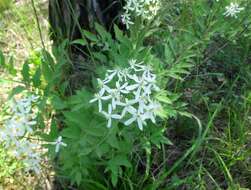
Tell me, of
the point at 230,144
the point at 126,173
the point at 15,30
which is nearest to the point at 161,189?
the point at 126,173

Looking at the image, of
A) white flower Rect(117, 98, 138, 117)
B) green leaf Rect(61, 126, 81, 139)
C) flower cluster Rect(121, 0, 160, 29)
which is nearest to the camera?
white flower Rect(117, 98, 138, 117)

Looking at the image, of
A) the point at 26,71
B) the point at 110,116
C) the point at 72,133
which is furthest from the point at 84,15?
the point at 110,116

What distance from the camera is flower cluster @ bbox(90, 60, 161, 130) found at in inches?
46.1

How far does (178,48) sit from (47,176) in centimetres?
81

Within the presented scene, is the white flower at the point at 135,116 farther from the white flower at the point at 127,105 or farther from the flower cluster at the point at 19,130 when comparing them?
the flower cluster at the point at 19,130

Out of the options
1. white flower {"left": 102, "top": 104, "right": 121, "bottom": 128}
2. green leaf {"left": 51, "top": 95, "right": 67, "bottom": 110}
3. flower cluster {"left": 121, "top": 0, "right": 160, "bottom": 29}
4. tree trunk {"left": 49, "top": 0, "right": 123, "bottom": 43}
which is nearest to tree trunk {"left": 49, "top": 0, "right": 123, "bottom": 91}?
tree trunk {"left": 49, "top": 0, "right": 123, "bottom": 43}

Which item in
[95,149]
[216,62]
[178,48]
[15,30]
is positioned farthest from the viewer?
[15,30]

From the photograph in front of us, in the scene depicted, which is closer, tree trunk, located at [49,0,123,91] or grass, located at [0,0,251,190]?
grass, located at [0,0,251,190]

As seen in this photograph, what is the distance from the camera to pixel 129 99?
1261mm

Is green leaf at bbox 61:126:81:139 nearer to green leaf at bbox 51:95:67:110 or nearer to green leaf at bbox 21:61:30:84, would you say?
green leaf at bbox 51:95:67:110

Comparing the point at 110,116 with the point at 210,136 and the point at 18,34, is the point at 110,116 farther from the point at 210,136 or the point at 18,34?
the point at 18,34

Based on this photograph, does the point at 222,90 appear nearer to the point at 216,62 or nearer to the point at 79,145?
the point at 216,62

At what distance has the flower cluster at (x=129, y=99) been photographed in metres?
1.17

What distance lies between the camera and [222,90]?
215cm
